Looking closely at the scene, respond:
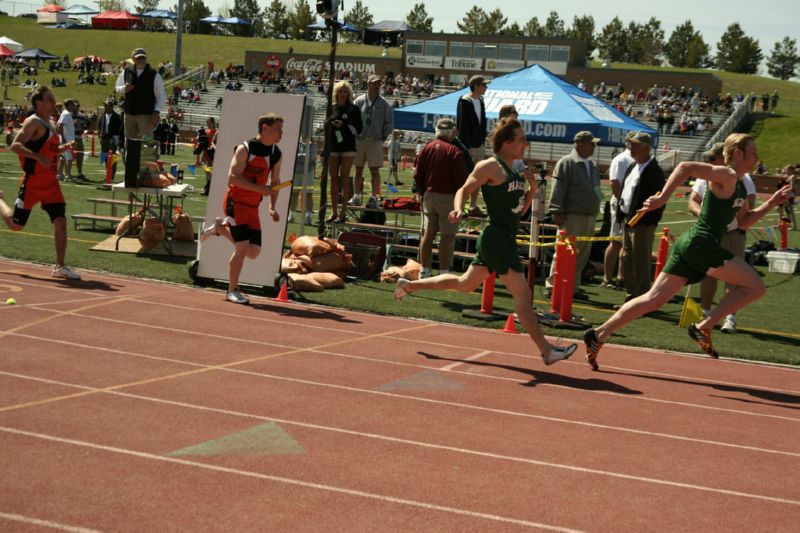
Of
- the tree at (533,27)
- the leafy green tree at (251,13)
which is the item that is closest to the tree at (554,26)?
the tree at (533,27)

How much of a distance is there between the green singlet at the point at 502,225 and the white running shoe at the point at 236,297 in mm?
3314

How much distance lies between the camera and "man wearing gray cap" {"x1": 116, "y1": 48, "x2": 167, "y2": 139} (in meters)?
14.6

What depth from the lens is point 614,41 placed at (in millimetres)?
134375

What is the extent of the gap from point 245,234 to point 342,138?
507cm

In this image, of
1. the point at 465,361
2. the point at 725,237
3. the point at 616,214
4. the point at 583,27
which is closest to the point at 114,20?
the point at 583,27

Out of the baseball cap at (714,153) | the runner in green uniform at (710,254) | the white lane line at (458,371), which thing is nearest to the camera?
the white lane line at (458,371)

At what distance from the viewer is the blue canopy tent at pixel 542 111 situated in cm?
1597

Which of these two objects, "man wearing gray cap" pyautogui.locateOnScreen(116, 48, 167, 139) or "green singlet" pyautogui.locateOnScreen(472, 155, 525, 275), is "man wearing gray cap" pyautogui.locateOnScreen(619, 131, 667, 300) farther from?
"man wearing gray cap" pyautogui.locateOnScreen(116, 48, 167, 139)

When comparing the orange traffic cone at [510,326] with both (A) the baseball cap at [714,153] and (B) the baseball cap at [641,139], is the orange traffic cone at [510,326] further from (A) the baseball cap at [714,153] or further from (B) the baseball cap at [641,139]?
(B) the baseball cap at [641,139]

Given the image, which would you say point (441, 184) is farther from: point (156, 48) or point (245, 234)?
point (156, 48)

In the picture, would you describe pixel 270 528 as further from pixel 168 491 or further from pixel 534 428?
pixel 534 428

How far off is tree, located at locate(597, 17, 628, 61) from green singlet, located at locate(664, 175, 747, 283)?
12915 cm

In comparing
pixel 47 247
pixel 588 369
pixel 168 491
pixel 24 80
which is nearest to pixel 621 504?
pixel 168 491

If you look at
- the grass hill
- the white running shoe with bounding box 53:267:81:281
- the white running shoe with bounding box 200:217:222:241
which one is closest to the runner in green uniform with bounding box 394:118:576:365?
the white running shoe with bounding box 200:217:222:241
